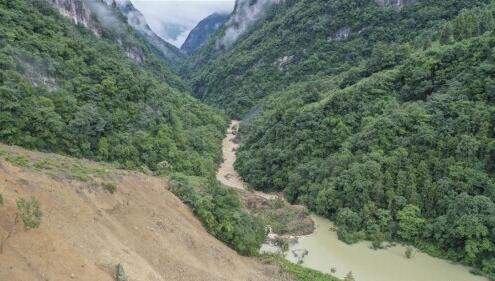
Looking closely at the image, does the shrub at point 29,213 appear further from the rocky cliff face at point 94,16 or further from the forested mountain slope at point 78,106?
the rocky cliff face at point 94,16

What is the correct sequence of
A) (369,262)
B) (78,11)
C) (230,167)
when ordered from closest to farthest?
1. (369,262)
2. (230,167)
3. (78,11)

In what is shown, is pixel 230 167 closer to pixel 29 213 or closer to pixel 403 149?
pixel 403 149

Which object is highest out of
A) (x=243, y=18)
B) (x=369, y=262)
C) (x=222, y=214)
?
(x=243, y=18)

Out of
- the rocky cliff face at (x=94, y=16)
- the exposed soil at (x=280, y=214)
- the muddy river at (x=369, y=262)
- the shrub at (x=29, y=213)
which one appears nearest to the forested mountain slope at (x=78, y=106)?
the exposed soil at (x=280, y=214)

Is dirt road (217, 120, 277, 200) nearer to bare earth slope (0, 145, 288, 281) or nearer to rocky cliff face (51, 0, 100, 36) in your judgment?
bare earth slope (0, 145, 288, 281)

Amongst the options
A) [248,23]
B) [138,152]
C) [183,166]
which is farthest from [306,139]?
[248,23]

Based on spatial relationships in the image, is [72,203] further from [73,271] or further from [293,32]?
[293,32]

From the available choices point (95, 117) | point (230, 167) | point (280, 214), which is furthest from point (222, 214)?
point (230, 167)

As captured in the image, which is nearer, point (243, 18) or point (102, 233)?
point (102, 233)
